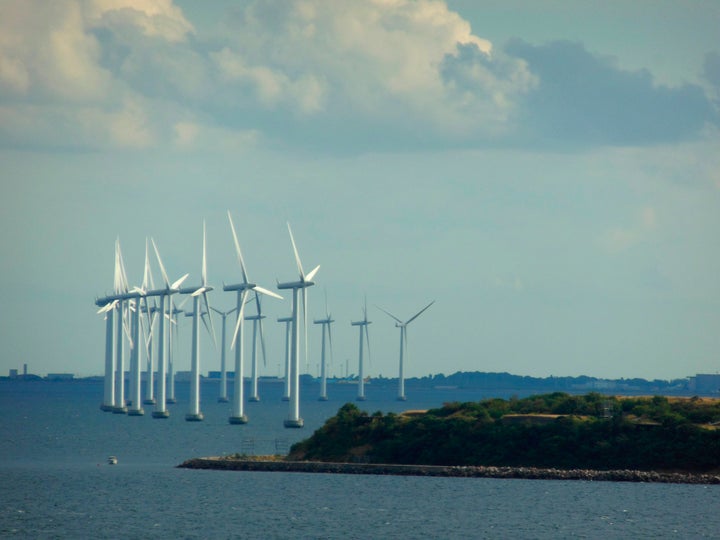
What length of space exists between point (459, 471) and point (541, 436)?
361 inches

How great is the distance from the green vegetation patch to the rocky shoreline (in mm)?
2419

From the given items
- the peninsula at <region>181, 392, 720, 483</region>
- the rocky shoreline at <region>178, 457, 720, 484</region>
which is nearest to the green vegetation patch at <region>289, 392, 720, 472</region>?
the peninsula at <region>181, 392, 720, 483</region>

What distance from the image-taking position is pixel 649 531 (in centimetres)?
10394

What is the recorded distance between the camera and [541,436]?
13700cm

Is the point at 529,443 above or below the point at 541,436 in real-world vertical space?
below

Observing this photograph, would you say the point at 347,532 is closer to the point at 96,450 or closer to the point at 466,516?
the point at 466,516

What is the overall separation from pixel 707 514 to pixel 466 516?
61.0ft

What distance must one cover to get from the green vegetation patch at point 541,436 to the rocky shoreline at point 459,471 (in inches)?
95.2

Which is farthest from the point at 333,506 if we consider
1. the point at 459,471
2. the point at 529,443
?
the point at 529,443

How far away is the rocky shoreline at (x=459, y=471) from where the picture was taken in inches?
5044

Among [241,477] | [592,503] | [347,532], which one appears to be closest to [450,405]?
[241,477]

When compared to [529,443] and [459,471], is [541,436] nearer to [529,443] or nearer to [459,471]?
[529,443]

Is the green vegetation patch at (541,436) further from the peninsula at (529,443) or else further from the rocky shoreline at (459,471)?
the rocky shoreline at (459,471)

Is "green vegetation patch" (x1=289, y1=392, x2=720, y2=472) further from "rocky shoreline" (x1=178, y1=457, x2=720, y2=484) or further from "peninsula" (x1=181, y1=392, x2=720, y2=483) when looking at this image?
"rocky shoreline" (x1=178, y1=457, x2=720, y2=484)
